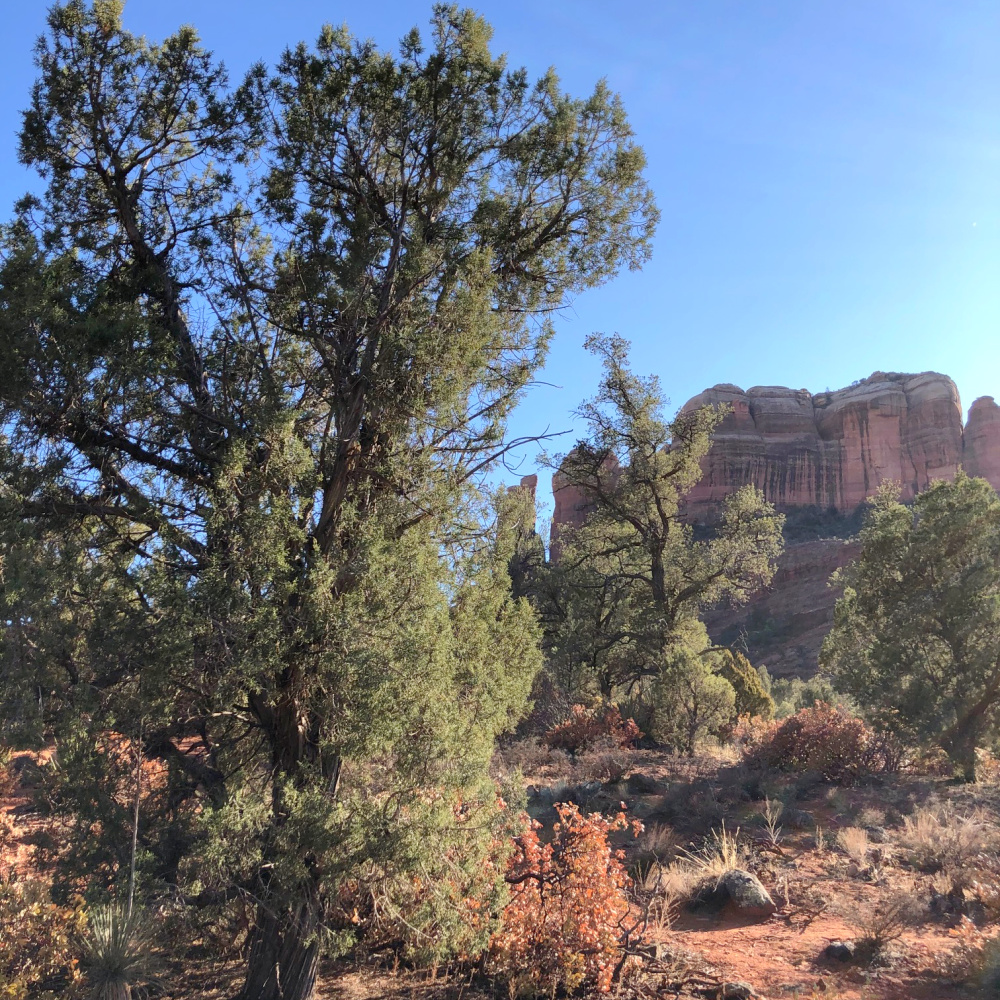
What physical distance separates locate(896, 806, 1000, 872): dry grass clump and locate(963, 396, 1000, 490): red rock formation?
67684mm

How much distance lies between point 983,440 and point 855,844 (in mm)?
73381

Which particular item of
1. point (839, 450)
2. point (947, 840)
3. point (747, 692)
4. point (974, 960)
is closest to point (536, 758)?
point (947, 840)

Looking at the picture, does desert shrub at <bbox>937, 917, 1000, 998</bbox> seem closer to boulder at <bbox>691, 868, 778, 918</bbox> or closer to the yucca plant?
boulder at <bbox>691, 868, 778, 918</bbox>

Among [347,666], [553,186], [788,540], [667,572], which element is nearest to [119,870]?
[347,666]

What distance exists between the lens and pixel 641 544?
1752 cm

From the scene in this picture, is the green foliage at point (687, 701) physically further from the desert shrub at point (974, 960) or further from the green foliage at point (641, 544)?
the desert shrub at point (974, 960)

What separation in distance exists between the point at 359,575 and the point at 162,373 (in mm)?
2070

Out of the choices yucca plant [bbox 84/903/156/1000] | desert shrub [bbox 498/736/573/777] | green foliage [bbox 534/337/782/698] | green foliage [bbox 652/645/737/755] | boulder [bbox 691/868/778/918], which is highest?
green foliage [bbox 534/337/782/698]

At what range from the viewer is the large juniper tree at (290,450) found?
446 centimetres

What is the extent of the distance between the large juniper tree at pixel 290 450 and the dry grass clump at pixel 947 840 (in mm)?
5103

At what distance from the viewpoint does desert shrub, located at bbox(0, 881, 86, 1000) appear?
477 cm

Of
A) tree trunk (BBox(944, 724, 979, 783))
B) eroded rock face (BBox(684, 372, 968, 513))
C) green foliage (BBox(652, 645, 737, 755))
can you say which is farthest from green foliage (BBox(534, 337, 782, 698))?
eroded rock face (BBox(684, 372, 968, 513))

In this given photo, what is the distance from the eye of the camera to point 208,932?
516cm

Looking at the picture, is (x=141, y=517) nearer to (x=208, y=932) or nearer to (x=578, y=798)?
(x=208, y=932)
